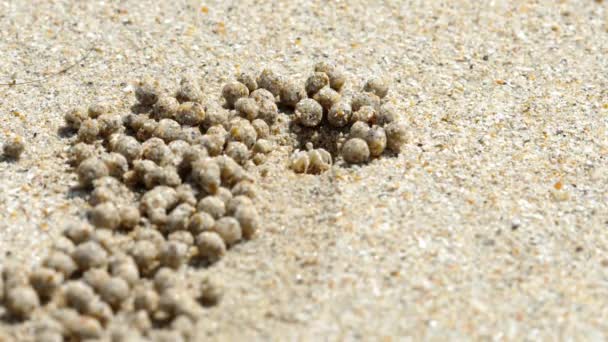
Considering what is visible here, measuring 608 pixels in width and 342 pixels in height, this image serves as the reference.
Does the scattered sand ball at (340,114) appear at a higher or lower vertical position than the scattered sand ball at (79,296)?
higher

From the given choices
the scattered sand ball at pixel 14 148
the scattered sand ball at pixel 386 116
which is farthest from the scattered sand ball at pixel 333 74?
the scattered sand ball at pixel 14 148

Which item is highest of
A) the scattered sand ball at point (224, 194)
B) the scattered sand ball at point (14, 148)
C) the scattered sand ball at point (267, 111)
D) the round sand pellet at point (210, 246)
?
the scattered sand ball at point (267, 111)

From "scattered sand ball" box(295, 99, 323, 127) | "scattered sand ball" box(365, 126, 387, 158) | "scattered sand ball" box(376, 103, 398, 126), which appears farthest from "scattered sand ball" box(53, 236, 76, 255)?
"scattered sand ball" box(376, 103, 398, 126)

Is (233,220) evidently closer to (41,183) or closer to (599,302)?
(41,183)

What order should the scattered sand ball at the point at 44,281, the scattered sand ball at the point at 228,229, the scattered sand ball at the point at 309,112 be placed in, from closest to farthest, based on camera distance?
the scattered sand ball at the point at 44,281
the scattered sand ball at the point at 228,229
the scattered sand ball at the point at 309,112

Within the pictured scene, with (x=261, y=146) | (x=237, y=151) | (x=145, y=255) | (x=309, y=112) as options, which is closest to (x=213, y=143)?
(x=237, y=151)

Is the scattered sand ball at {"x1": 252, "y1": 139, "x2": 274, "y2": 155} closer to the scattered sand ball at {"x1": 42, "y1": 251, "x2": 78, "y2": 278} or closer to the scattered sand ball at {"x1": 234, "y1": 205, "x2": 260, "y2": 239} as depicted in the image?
the scattered sand ball at {"x1": 234, "y1": 205, "x2": 260, "y2": 239}

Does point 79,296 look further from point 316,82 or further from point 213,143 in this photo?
point 316,82

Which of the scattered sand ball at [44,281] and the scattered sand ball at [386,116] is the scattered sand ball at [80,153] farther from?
the scattered sand ball at [386,116]
